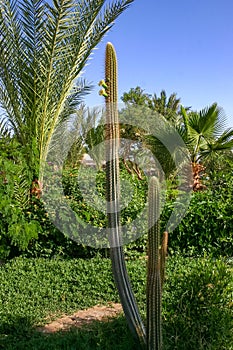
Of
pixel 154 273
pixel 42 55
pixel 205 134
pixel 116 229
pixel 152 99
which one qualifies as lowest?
pixel 154 273

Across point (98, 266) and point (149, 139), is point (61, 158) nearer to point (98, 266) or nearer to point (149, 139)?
point (149, 139)

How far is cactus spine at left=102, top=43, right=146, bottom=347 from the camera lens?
2.98 meters

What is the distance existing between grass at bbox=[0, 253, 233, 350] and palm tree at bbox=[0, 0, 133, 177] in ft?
8.31

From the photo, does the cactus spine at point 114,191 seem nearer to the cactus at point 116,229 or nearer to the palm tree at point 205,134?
the cactus at point 116,229

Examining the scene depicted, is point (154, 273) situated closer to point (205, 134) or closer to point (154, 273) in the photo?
point (154, 273)

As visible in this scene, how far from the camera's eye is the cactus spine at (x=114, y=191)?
298cm

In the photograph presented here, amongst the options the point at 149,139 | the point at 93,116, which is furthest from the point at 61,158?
the point at 93,116

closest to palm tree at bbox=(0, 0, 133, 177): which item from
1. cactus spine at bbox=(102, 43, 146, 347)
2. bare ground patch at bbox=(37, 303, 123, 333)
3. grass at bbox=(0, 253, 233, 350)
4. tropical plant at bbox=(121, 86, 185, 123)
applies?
grass at bbox=(0, 253, 233, 350)

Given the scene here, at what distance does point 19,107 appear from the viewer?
7586 millimetres

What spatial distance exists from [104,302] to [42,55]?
4.44 m

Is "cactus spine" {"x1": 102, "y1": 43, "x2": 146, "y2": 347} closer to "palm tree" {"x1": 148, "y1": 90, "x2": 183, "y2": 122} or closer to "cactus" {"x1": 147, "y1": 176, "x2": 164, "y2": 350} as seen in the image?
"cactus" {"x1": 147, "y1": 176, "x2": 164, "y2": 350}

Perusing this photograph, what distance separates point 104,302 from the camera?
443cm

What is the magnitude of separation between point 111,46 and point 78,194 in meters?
4.20

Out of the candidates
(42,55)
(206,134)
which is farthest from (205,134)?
(42,55)
